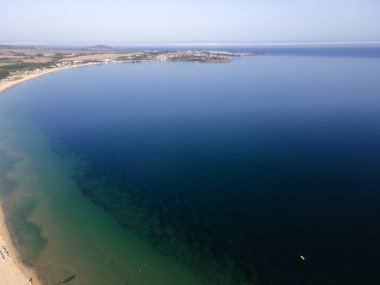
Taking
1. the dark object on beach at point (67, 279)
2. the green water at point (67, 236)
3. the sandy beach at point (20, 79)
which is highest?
the dark object on beach at point (67, 279)

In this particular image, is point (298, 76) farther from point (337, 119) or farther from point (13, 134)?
point (13, 134)

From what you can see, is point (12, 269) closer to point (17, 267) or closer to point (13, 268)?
point (13, 268)

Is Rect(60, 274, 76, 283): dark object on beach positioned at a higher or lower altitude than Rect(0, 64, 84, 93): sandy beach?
higher

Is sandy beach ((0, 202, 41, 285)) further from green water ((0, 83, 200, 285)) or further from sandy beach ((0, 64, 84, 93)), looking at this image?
sandy beach ((0, 64, 84, 93))

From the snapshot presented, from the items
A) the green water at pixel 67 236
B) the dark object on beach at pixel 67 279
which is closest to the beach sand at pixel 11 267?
the green water at pixel 67 236

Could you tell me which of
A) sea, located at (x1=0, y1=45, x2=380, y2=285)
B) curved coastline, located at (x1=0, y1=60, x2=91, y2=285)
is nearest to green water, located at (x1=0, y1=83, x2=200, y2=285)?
sea, located at (x1=0, y1=45, x2=380, y2=285)

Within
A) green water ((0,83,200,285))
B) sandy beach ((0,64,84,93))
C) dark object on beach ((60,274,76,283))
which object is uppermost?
dark object on beach ((60,274,76,283))

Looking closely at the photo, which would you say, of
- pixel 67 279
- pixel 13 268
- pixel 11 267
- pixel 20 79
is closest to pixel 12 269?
pixel 13 268

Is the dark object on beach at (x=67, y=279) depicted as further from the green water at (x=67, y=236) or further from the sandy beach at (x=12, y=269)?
the sandy beach at (x=12, y=269)
